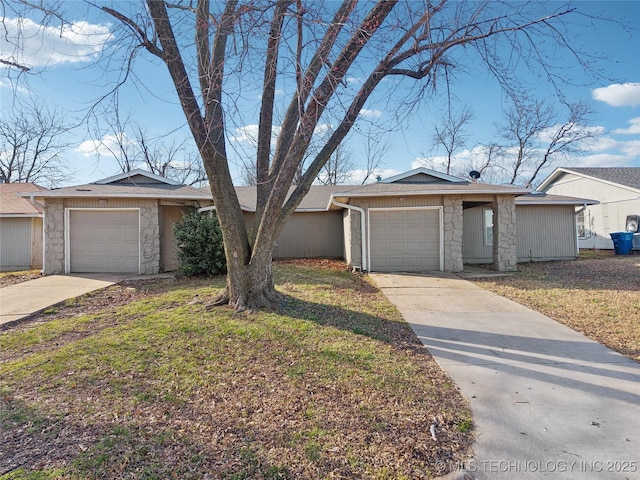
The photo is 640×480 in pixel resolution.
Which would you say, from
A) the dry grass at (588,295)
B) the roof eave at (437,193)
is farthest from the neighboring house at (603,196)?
the roof eave at (437,193)

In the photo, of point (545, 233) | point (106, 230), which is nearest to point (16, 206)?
point (106, 230)

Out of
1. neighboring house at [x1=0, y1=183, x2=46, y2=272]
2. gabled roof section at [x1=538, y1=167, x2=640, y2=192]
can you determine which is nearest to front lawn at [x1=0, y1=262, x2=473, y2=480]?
neighboring house at [x1=0, y1=183, x2=46, y2=272]

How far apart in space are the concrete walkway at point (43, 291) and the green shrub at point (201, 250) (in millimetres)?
1896

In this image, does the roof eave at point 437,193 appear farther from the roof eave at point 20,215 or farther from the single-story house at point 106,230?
the roof eave at point 20,215

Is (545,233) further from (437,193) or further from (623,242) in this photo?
(437,193)

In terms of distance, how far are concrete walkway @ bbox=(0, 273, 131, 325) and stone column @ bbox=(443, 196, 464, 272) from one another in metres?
9.85

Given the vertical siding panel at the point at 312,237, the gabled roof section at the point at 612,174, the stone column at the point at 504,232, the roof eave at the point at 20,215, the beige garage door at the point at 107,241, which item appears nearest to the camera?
the beige garage door at the point at 107,241

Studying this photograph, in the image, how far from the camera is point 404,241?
11227mm

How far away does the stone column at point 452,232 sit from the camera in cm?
1094

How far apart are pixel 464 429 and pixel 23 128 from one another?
24.0 metres

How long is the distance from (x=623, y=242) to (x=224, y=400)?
19413mm

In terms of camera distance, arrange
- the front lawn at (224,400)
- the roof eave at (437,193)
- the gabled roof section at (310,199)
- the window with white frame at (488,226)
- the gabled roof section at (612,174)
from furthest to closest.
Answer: the gabled roof section at (612,174), the gabled roof section at (310,199), the window with white frame at (488,226), the roof eave at (437,193), the front lawn at (224,400)

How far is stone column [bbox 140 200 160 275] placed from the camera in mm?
10664

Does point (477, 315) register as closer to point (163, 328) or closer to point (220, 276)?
point (163, 328)
